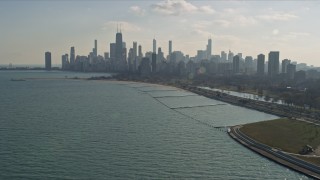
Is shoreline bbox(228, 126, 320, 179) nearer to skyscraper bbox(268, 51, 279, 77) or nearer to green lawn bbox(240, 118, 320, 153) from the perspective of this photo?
green lawn bbox(240, 118, 320, 153)

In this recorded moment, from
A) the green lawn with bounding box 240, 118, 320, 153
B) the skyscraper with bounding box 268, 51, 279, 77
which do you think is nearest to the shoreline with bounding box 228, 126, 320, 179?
the green lawn with bounding box 240, 118, 320, 153

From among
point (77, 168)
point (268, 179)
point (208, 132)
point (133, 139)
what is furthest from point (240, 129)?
point (77, 168)

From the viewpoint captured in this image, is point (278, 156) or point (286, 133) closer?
point (278, 156)

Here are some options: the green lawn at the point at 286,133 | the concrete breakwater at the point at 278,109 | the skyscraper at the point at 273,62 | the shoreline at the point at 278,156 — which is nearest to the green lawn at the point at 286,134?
the green lawn at the point at 286,133

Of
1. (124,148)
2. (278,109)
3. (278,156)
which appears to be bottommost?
(278,156)

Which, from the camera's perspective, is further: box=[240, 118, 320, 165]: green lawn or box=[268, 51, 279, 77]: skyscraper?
box=[268, 51, 279, 77]: skyscraper

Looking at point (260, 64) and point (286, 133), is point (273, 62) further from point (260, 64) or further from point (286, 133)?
point (286, 133)

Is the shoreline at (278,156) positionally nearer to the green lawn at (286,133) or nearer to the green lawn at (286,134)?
the green lawn at (286,134)

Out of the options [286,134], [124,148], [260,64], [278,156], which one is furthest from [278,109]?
[260,64]

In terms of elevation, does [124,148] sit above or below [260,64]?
below
